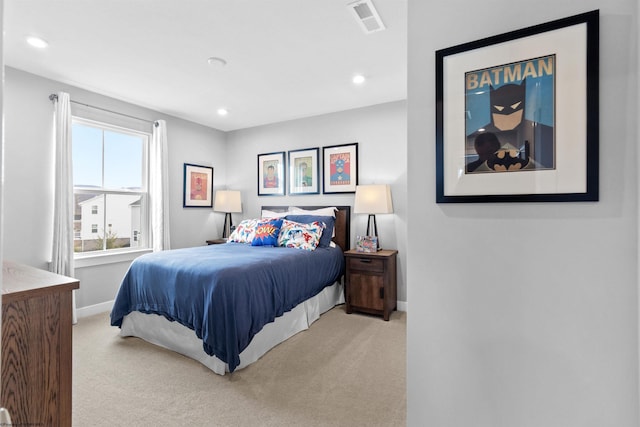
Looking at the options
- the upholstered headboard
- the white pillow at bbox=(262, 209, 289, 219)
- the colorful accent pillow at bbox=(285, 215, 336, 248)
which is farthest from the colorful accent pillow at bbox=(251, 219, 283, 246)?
the upholstered headboard

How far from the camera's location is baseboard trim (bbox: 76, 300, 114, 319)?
132 inches

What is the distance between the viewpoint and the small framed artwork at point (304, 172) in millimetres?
4289

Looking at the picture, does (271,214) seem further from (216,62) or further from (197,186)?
(216,62)

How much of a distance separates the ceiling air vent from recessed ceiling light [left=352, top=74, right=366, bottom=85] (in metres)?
0.77

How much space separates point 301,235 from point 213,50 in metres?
1.96

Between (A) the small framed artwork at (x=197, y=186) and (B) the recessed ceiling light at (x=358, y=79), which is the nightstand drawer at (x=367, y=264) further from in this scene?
(A) the small framed artwork at (x=197, y=186)

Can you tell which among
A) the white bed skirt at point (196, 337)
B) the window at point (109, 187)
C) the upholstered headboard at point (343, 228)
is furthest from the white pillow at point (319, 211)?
the window at point (109, 187)

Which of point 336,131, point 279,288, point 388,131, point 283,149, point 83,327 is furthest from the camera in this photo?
point 283,149

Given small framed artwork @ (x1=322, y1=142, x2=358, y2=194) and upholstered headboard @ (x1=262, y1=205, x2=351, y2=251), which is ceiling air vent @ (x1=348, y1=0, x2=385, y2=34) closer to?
small framed artwork @ (x1=322, y1=142, x2=358, y2=194)

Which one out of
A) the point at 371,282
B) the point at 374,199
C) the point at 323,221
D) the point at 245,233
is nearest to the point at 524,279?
the point at 371,282

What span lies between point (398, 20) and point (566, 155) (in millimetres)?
1651

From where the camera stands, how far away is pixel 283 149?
4.59 metres

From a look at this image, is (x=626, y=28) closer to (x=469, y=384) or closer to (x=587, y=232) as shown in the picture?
(x=587, y=232)

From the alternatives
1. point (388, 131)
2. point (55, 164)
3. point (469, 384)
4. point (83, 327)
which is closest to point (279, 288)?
point (469, 384)
